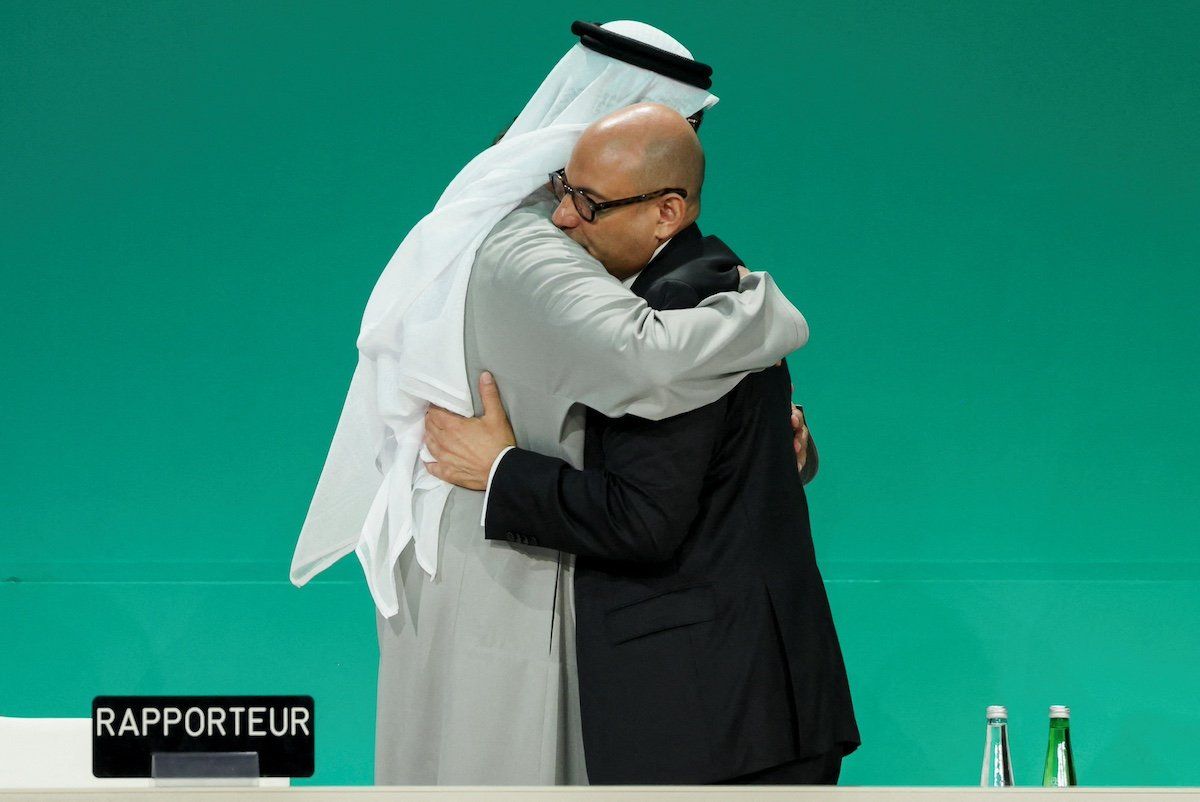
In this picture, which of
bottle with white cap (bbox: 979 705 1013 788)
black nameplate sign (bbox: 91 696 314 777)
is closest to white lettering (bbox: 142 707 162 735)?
black nameplate sign (bbox: 91 696 314 777)

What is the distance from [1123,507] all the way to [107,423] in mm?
2295

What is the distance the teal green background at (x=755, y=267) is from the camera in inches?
124

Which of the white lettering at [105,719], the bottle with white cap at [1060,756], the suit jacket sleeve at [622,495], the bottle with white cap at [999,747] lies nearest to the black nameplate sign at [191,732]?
the white lettering at [105,719]

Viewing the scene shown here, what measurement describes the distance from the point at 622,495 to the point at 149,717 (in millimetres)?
689

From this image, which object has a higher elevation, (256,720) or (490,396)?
(490,396)

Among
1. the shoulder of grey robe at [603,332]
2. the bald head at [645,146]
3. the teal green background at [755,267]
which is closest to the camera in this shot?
the shoulder of grey robe at [603,332]

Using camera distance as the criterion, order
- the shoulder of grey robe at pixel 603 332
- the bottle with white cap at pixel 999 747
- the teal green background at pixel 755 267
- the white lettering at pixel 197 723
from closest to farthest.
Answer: the white lettering at pixel 197 723
the shoulder of grey robe at pixel 603 332
the bottle with white cap at pixel 999 747
the teal green background at pixel 755 267

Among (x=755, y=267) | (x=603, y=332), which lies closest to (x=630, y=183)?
(x=603, y=332)

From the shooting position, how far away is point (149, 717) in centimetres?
91

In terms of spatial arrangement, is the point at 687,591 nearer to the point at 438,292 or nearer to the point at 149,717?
the point at 438,292

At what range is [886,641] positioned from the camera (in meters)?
3.13

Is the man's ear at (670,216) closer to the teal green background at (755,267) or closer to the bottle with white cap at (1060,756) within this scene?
the bottle with white cap at (1060,756)

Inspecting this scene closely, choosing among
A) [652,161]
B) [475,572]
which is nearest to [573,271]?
[652,161]

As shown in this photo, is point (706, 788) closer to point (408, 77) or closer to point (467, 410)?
point (467, 410)
